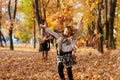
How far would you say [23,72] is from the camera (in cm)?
1570

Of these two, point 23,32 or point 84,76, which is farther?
point 23,32

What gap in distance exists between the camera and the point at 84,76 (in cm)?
1330

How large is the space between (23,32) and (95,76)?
2718 inches

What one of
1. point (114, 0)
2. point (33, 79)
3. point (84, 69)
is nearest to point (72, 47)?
point (33, 79)

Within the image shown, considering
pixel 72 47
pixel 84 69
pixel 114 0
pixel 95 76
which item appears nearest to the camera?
pixel 72 47

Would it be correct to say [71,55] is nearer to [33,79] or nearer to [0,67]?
[33,79]

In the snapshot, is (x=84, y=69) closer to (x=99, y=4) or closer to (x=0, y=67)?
(x=0, y=67)

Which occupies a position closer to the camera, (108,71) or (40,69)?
(108,71)

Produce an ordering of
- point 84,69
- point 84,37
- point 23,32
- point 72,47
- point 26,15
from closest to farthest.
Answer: point 72,47
point 84,69
point 84,37
point 26,15
point 23,32

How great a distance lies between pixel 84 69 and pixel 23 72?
2.68 meters

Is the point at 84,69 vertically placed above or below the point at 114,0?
below

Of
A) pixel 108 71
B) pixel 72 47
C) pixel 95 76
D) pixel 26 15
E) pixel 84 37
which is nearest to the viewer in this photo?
pixel 72 47

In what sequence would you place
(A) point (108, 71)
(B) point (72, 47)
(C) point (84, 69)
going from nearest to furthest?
(B) point (72, 47), (A) point (108, 71), (C) point (84, 69)

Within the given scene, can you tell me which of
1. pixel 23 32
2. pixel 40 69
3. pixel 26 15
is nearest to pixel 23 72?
pixel 40 69
